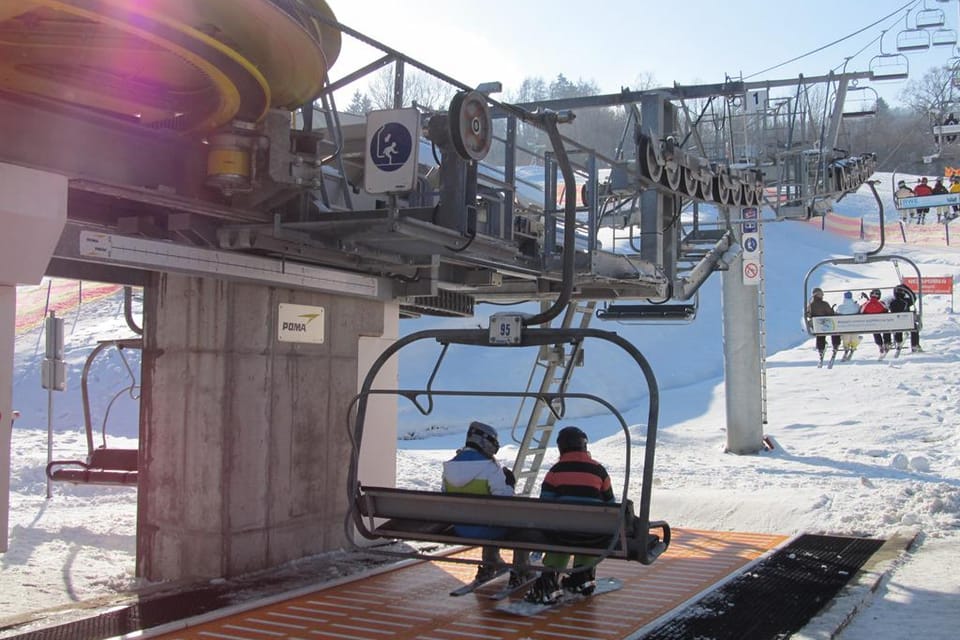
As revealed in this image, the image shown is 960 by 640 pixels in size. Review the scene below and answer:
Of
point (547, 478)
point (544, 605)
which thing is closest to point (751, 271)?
point (547, 478)

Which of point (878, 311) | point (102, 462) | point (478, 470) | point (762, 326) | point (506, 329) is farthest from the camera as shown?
point (762, 326)

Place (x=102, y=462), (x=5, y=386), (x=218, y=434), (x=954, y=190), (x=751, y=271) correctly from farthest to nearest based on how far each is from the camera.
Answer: (x=954, y=190) → (x=751, y=271) → (x=102, y=462) → (x=218, y=434) → (x=5, y=386)

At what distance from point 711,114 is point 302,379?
294 inches

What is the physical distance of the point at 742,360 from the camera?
19.7 metres

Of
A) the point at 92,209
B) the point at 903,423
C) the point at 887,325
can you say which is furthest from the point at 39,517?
the point at 903,423

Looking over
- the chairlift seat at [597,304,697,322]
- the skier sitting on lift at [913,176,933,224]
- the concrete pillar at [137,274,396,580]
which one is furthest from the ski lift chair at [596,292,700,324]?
the skier sitting on lift at [913,176,933,224]

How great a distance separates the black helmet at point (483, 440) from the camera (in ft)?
26.0

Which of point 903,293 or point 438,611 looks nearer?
point 438,611

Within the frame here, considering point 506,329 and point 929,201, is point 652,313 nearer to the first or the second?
point 506,329

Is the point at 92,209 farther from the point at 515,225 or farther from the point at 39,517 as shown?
the point at 39,517

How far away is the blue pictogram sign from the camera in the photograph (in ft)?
21.0

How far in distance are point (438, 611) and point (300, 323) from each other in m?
3.13

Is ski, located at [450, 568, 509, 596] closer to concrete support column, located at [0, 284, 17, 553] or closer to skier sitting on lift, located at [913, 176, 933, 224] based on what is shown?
concrete support column, located at [0, 284, 17, 553]

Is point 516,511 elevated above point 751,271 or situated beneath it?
situated beneath
